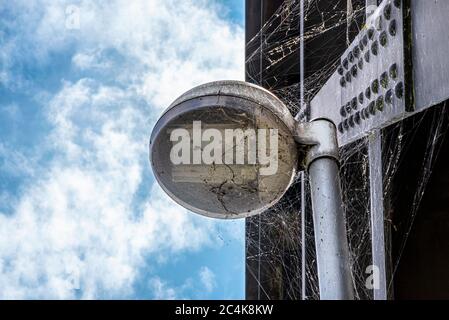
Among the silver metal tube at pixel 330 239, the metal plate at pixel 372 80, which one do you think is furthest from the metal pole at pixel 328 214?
the metal plate at pixel 372 80

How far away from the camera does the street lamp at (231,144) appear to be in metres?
2.15

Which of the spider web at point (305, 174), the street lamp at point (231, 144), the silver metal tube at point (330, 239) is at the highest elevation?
the spider web at point (305, 174)

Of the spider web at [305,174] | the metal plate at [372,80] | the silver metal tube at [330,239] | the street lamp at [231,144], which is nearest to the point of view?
the silver metal tube at [330,239]

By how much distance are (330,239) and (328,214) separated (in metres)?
0.08

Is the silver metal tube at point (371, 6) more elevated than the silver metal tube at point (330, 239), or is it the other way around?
the silver metal tube at point (371, 6)

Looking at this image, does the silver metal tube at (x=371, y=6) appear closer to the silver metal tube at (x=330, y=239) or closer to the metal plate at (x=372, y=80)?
the metal plate at (x=372, y=80)

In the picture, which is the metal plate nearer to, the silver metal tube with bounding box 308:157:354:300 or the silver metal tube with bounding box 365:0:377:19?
the silver metal tube with bounding box 365:0:377:19

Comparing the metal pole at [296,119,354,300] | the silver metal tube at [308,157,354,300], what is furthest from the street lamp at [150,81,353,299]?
the silver metal tube at [308,157,354,300]

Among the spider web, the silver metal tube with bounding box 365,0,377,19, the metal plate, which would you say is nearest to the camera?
the metal plate

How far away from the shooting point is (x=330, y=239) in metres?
1.76

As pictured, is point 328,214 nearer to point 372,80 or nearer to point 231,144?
point 231,144

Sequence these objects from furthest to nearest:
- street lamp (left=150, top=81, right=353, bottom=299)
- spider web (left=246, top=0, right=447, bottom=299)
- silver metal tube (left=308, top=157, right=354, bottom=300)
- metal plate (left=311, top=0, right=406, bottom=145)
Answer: spider web (left=246, top=0, right=447, bottom=299), metal plate (left=311, top=0, right=406, bottom=145), street lamp (left=150, top=81, right=353, bottom=299), silver metal tube (left=308, top=157, right=354, bottom=300)

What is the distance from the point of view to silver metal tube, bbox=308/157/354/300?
1683 millimetres
